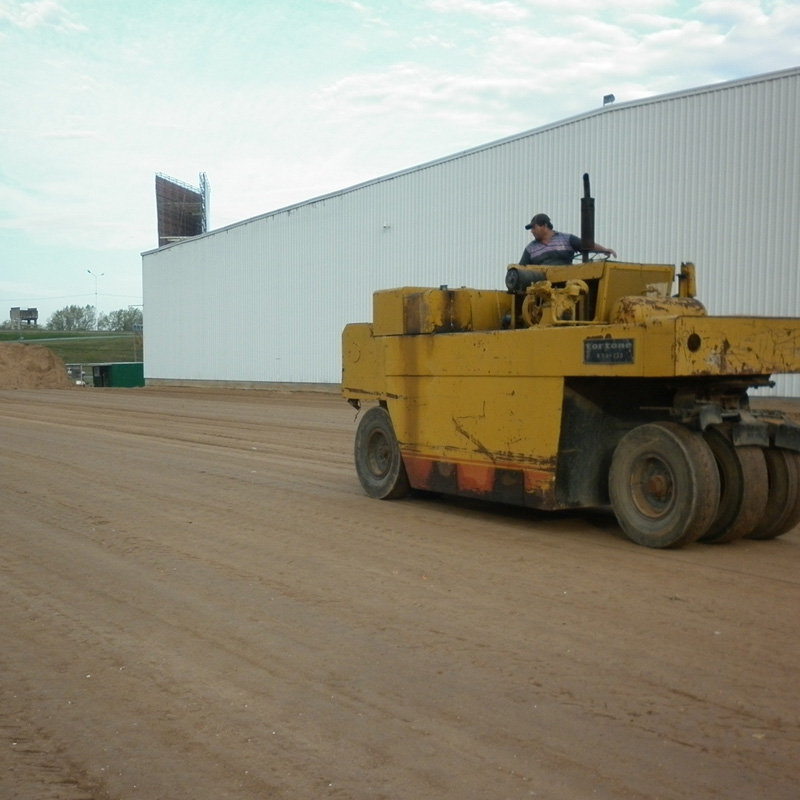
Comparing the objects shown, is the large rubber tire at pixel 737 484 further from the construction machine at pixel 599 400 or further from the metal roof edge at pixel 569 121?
the metal roof edge at pixel 569 121

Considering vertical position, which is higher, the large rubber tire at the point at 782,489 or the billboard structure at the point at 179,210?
the billboard structure at the point at 179,210

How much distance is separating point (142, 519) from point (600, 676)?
17.7ft

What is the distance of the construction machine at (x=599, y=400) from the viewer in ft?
24.7

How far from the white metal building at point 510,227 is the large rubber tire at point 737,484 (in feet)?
50.1

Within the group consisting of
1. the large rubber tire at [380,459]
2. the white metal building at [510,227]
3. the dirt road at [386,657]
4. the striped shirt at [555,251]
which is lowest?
the dirt road at [386,657]

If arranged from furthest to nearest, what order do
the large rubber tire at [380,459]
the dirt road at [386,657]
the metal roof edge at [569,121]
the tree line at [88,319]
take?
the tree line at [88,319], the metal roof edge at [569,121], the large rubber tire at [380,459], the dirt road at [386,657]

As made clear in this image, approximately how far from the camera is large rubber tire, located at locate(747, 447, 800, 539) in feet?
25.7

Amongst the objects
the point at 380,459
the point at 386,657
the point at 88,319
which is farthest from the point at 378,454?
the point at 88,319

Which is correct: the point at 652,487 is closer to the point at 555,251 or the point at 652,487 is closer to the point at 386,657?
the point at 555,251

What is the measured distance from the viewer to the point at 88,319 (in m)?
140

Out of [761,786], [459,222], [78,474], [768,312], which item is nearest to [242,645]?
[761,786]

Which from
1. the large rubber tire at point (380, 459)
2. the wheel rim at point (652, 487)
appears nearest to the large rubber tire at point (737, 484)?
the wheel rim at point (652, 487)

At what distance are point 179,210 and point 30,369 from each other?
17160 mm

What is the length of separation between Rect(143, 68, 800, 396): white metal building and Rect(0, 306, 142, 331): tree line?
90633mm
